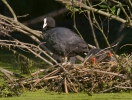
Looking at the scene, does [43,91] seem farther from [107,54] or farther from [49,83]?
[107,54]

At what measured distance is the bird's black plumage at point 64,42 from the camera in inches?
317

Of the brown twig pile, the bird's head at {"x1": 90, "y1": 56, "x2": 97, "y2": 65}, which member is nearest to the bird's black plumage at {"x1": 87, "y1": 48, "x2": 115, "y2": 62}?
the bird's head at {"x1": 90, "y1": 56, "x2": 97, "y2": 65}

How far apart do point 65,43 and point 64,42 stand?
0.7 inches

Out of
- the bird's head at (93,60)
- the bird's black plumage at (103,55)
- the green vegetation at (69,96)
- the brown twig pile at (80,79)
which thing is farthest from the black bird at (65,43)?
the green vegetation at (69,96)

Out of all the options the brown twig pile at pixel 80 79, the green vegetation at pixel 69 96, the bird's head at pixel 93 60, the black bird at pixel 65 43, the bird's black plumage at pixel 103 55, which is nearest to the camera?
the green vegetation at pixel 69 96

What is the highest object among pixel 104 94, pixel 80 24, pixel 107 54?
pixel 80 24

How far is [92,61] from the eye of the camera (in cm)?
706

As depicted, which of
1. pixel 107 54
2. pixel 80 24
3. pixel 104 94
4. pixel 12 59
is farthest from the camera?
pixel 80 24

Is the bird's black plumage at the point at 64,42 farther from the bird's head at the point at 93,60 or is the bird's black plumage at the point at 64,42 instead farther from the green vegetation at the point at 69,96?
the green vegetation at the point at 69,96

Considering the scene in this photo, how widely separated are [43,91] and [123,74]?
844 millimetres

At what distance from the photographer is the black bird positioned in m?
8.06

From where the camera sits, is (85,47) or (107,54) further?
(85,47)

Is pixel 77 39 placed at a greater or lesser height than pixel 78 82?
greater

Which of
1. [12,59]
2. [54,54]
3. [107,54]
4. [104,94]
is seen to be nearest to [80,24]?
[12,59]
